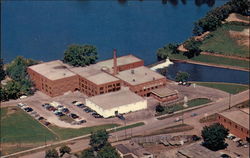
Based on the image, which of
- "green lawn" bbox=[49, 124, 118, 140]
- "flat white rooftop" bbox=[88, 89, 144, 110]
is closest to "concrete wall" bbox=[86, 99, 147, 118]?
"flat white rooftop" bbox=[88, 89, 144, 110]

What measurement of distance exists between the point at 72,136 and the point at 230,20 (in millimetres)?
82875

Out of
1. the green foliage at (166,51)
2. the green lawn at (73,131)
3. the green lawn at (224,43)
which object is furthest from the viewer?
the green lawn at (224,43)

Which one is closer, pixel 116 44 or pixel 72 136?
pixel 72 136

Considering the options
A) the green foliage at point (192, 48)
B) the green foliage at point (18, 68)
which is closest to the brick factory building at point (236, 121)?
the green foliage at point (192, 48)

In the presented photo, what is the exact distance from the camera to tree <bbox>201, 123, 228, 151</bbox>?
121 metres

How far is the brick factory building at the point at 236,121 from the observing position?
127 metres

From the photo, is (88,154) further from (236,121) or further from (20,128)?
(236,121)

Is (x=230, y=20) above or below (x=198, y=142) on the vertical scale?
above

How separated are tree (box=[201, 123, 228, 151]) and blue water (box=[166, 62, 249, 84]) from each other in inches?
1563

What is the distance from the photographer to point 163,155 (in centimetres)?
12100

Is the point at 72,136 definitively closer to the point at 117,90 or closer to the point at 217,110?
the point at 117,90

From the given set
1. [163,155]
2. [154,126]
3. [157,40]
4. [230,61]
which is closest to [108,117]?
[154,126]

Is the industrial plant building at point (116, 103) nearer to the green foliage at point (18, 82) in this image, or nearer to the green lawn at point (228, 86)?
the green foliage at point (18, 82)

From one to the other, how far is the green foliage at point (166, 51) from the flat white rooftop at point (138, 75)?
907 inches
